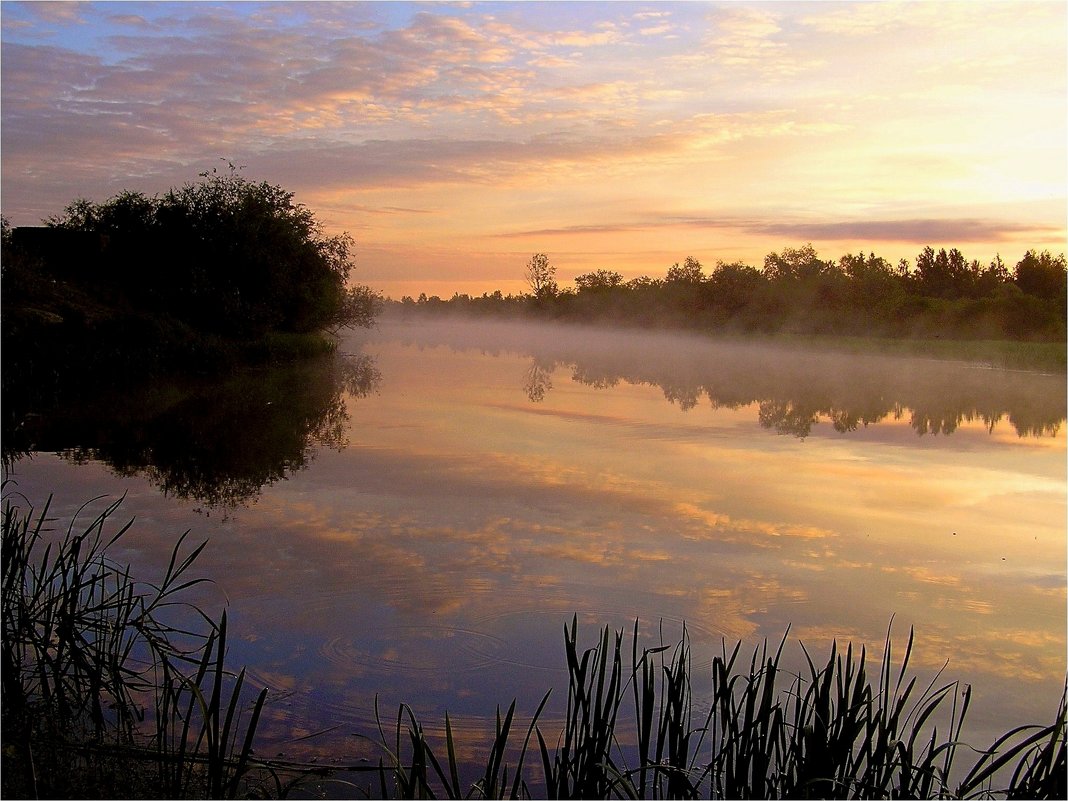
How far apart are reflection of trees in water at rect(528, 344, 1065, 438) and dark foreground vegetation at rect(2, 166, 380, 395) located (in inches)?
291

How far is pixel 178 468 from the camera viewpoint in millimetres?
9906

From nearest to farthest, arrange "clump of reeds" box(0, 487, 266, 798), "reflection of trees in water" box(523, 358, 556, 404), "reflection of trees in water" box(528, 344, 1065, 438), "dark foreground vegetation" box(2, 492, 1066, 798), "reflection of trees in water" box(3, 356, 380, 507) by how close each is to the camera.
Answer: "dark foreground vegetation" box(2, 492, 1066, 798), "clump of reeds" box(0, 487, 266, 798), "reflection of trees in water" box(3, 356, 380, 507), "reflection of trees in water" box(528, 344, 1065, 438), "reflection of trees in water" box(523, 358, 556, 404)

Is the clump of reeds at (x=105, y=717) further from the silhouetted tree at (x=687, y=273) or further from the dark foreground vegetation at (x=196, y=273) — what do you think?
the silhouetted tree at (x=687, y=273)

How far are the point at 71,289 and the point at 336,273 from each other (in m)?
10.7

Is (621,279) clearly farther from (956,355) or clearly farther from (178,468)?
(178,468)

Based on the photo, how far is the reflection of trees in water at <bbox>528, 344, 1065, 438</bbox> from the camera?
628 inches

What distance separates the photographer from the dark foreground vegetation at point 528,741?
9.20 feet

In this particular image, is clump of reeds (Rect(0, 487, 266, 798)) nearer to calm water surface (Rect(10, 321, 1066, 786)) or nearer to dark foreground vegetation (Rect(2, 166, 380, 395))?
calm water surface (Rect(10, 321, 1066, 786))

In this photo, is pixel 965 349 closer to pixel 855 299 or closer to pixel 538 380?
pixel 855 299

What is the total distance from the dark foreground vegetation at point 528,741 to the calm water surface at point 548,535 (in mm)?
287

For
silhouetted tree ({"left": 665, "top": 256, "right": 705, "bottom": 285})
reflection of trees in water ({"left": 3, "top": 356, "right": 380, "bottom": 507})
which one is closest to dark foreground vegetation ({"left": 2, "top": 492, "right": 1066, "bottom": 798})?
reflection of trees in water ({"left": 3, "top": 356, "right": 380, "bottom": 507})

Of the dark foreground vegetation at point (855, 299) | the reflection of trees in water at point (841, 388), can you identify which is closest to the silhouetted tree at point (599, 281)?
the dark foreground vegetation at point (855, 299)

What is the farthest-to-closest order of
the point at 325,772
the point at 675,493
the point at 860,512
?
1. the point at 675,493
2. the point at 860,512
3. the point at 325,772

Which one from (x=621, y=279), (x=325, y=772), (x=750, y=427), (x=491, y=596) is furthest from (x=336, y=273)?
(x=621, y=279)
